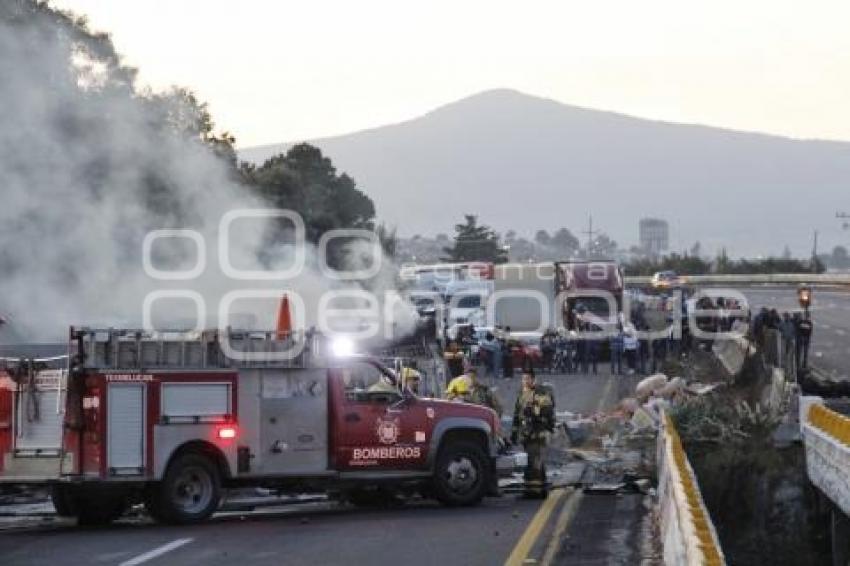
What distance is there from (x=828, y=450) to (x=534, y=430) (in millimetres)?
3456

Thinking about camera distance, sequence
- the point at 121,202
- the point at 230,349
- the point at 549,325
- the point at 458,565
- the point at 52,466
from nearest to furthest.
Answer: the point at 458,565 < the point at 52,466 < the point at 230,349 < the point at 121,202 < the point at 549,325

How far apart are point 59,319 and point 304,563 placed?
11.5 m

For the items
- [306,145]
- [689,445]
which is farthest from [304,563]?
[306,145]

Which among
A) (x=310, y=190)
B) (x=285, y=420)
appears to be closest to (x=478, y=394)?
(x=285, y=420)

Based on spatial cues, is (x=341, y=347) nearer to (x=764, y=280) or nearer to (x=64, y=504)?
(x=64, y=504)

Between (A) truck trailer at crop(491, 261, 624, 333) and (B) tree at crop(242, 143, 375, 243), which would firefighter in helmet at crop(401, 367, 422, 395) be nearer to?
(B) tree at crop(242, 143, 375, 243)

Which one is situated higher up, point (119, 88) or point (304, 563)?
point (119, 88)

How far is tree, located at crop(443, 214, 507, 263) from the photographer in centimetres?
13788

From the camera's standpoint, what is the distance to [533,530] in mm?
14961

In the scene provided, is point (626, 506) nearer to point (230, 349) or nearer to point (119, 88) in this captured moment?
point (230, 349)

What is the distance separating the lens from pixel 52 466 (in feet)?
49.9

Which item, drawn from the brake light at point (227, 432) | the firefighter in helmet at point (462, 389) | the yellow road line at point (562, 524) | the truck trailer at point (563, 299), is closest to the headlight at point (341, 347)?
the brake light at point (227, 432)

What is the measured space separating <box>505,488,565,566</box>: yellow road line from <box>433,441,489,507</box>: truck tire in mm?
800

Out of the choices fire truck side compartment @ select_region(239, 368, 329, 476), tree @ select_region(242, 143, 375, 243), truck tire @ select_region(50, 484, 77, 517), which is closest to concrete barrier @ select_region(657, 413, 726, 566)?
fire truck side compartment @ select_region(239, 368, 329, 476)
